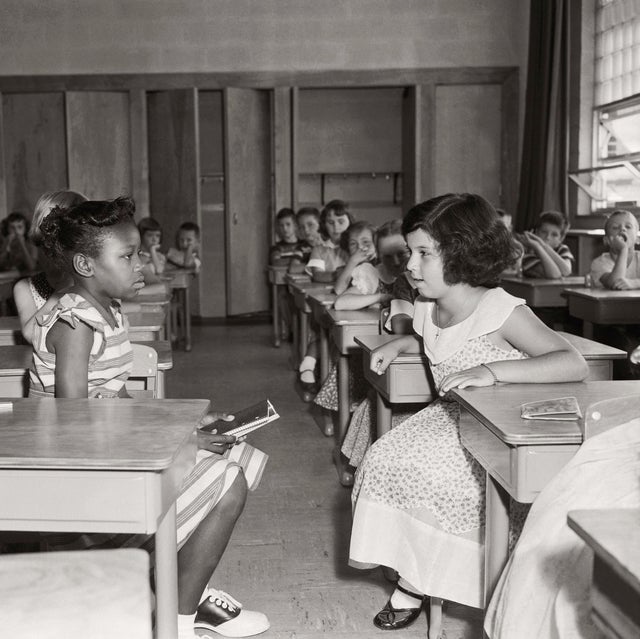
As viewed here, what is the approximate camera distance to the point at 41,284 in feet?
11.9

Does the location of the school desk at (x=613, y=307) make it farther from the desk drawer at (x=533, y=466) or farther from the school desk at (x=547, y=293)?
the desk drawer at (x=533, y=466)

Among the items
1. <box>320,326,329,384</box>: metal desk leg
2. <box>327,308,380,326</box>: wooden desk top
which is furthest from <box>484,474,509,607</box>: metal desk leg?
<box>320,326,329,384</box>: metal desk leg

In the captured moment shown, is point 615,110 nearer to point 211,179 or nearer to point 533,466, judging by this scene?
point 211,179

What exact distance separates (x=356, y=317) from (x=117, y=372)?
191 centimetres

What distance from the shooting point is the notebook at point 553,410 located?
5.80 feet

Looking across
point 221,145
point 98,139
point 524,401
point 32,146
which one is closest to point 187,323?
point 221,145

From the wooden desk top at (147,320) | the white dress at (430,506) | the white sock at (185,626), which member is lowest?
the white sock at (185,626)

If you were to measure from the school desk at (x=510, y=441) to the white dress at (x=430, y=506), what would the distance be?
0.15 metres

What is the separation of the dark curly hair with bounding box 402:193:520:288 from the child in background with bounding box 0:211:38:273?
6486mm

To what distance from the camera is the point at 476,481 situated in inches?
84.6

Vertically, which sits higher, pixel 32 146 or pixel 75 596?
pixel 32 146

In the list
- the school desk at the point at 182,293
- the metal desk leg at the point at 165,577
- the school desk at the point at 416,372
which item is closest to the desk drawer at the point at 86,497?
the metal desk leg at the point at 165,577

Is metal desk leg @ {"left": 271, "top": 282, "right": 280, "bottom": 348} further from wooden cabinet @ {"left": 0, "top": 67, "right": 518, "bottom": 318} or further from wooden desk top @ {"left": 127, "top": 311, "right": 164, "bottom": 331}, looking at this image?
wooden desk top @ {"left": 127, "top": 311, "right": 164, "bottom": 331}

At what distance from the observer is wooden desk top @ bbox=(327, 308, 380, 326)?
12.9 ft
